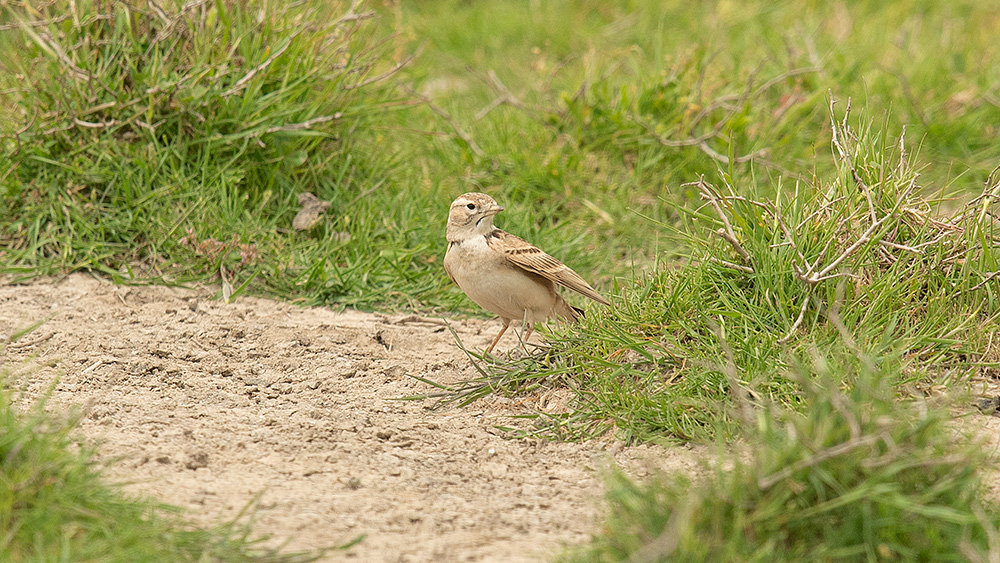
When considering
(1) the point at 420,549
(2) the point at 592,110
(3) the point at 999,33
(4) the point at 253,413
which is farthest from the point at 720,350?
(3) the point at 999,33

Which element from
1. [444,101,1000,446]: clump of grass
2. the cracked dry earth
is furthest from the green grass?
the cracked dry earth

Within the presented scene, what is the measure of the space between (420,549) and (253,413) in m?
1.49

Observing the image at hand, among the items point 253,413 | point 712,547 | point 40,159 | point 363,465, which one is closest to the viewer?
point 712,547

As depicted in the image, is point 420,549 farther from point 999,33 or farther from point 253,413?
point 999,33

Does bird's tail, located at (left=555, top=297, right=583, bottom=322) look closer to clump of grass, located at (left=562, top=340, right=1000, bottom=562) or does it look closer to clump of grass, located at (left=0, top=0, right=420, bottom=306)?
clump of grass, located at (left=0, top=0, right=420, bottom=306)

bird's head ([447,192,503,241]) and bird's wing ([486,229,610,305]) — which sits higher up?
bird's head ([447,192,503,241])

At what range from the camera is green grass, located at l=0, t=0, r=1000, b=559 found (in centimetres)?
459

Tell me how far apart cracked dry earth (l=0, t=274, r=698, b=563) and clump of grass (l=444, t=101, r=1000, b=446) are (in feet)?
0.74

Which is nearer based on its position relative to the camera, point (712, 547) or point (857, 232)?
point (712, 547)

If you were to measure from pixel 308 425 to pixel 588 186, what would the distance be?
3694mm

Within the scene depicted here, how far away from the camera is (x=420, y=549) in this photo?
135 inches

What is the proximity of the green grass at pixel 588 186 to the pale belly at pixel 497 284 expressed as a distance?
0.43 metres

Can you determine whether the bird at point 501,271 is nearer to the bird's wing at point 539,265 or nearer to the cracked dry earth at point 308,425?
the bird's wing at point 539,265

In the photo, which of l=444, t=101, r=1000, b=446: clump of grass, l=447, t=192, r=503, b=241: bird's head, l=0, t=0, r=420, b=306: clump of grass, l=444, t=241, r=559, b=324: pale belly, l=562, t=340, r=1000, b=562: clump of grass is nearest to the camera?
l=562, t=340, r=1000, b=562: clump of grass
